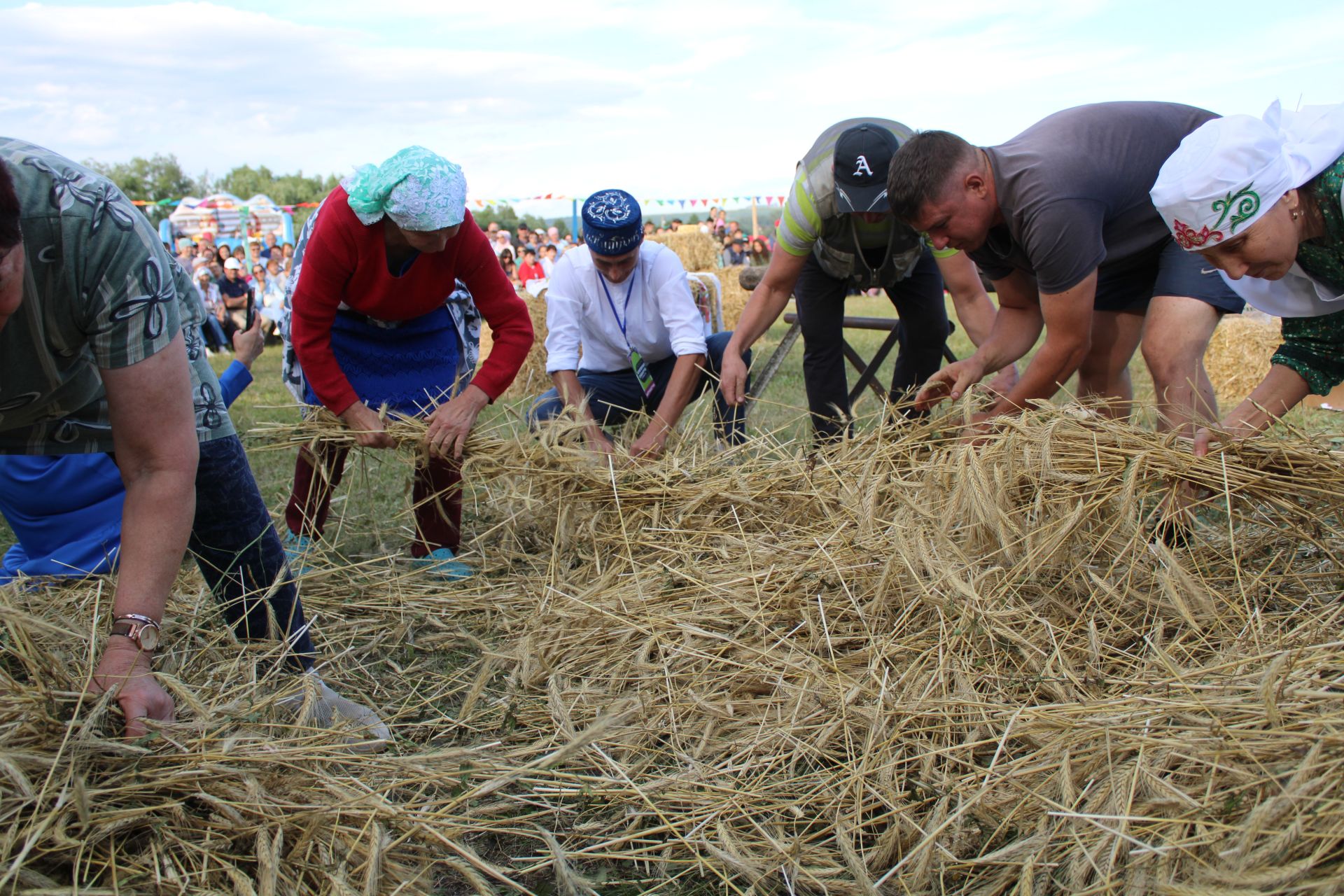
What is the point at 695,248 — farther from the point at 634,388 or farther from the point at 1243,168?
the point at 1243,168

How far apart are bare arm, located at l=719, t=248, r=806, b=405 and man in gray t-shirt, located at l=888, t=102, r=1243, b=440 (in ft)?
2.40

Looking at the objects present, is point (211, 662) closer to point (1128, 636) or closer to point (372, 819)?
point (372, 819)

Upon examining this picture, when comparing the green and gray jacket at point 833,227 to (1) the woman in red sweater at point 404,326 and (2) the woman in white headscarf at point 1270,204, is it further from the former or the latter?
(2) the woman in white headscarf at point 1270,204

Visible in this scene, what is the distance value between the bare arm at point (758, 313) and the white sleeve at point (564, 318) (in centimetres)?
70

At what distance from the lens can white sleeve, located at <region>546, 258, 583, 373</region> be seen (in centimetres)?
373

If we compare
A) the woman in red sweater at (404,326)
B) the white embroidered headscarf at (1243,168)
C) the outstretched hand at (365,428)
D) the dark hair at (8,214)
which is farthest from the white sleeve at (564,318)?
the dark hair at (8,214)

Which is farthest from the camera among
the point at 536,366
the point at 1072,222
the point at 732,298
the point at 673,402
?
the point at 732,298

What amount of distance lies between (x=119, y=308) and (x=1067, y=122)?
239cm

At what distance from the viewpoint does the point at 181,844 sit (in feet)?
4.27

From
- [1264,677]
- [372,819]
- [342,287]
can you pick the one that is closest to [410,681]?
[372,819]

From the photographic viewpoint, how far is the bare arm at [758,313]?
10.8 ft

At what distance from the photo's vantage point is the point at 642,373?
390 cm

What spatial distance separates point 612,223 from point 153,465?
7.32 ft

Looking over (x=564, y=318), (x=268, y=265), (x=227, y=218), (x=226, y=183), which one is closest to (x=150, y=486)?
(x=564, y=318)
